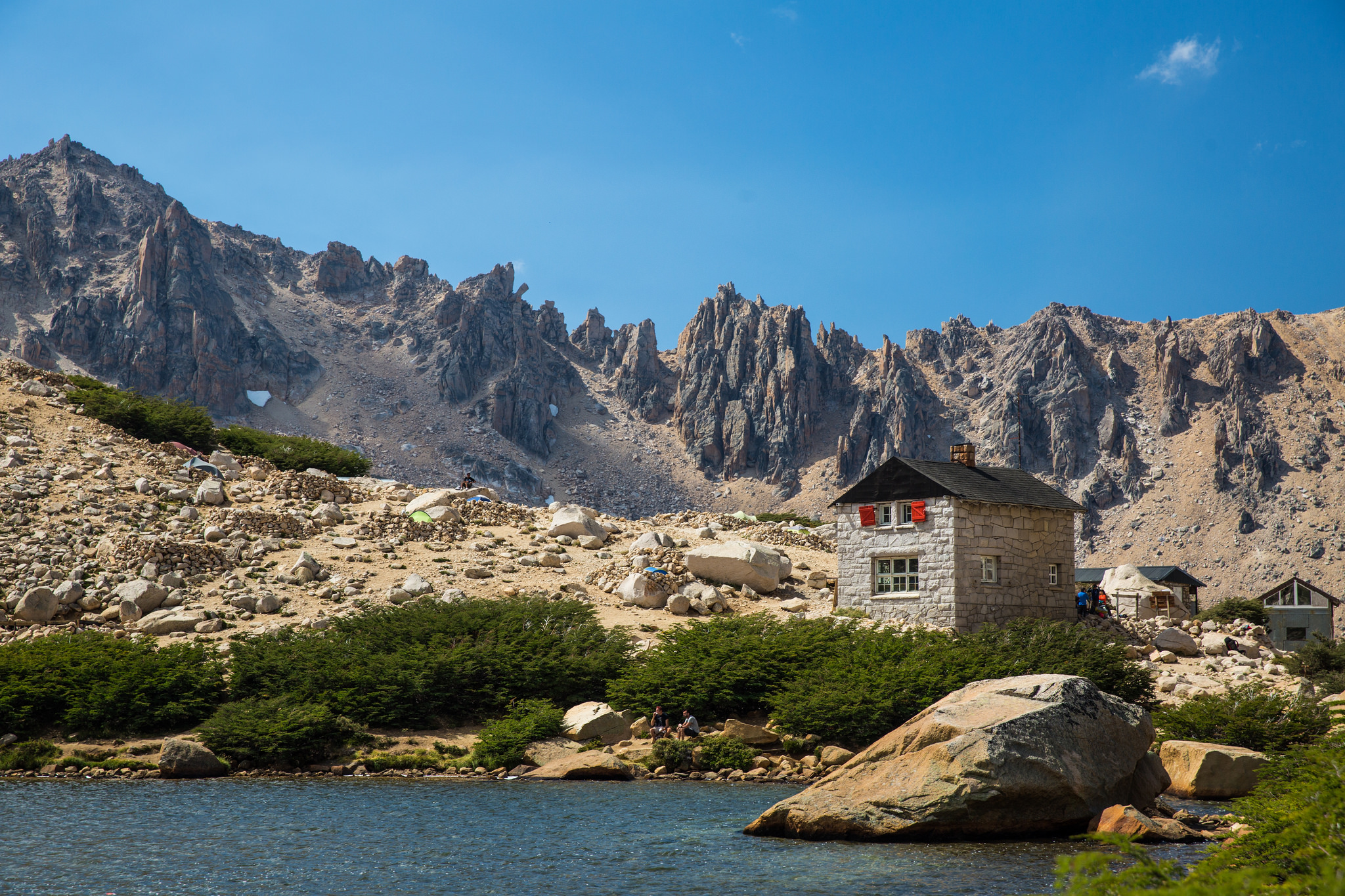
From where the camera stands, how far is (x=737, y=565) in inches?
1265

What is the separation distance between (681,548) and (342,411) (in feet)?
352

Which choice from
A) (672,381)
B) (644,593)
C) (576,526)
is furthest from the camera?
(672,381)

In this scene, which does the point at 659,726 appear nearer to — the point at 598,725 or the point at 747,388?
the point at 598,725

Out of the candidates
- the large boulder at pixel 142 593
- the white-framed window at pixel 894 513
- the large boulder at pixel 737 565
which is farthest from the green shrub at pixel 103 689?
the white-framed window at pixel 894 513

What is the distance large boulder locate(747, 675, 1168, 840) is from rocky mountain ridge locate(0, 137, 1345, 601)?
10478 centimetres

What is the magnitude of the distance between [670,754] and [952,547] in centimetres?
1198

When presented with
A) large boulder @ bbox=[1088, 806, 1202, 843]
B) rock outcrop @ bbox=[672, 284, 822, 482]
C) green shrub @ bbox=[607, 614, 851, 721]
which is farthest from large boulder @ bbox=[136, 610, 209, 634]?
rock outcrop @ bbox=[672, 284, 822, 482]

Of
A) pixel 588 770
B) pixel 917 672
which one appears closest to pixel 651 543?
pixel 917 672

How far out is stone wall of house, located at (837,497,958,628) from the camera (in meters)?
28.3

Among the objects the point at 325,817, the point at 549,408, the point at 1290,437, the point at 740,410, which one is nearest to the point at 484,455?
the point at 549,408

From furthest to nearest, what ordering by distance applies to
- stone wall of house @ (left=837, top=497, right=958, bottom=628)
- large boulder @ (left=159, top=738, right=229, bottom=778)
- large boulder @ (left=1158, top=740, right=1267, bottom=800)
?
1. stone wall of house @ (left=837, top=497, right=958, bottom=628)
2. large boulder @ (left=159, top=738, right=229, bottom=778)
3. large boulder @ (left=1158, top=740, right=1267, bottom=800)

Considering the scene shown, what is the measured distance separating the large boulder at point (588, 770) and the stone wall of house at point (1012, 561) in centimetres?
1258

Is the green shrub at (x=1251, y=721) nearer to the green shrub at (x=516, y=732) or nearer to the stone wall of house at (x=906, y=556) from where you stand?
the stone wall of house at (x=906, y=556)

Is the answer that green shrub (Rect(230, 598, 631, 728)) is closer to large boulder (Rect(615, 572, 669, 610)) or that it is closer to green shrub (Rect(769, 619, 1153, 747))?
large boulder (Rect(615, 572, 669, 610))
